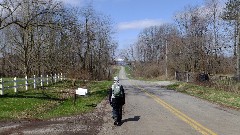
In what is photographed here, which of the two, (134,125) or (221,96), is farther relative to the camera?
(221,96)

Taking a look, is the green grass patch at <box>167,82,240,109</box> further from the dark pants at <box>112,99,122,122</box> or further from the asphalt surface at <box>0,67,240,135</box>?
the dark pants at <box>112,99,122,122</box>

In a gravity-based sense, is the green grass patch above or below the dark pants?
below

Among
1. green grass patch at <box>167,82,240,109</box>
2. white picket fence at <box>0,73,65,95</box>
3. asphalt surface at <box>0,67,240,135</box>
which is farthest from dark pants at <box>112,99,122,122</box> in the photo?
white picket fence at <box>0,73,65,95</box>

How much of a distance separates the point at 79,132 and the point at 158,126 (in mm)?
2696

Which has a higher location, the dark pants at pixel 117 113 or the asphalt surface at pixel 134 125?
the dark pants at pixel 117 113

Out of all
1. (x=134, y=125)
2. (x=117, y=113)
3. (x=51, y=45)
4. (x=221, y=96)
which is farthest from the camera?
(x=51, y=45)

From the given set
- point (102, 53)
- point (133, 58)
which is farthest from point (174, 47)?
point (133, 58)

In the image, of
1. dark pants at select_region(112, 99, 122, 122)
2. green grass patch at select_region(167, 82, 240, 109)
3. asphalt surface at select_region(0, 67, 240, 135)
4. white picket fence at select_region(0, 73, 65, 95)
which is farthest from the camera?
white picket fence at select_region(0, 73, 65, 95)

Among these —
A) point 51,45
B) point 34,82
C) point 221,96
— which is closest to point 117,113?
point 221,96

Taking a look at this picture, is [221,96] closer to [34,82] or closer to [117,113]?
[34,82]

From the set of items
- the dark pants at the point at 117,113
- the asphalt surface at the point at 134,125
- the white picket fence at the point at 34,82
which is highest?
the white picket fence at the point at 34,82

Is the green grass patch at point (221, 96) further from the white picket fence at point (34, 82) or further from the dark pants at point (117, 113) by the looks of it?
the white picket fence at point (34, 82)

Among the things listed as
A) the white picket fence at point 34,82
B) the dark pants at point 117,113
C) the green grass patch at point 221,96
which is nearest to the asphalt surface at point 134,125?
the dark pants at point 117,113

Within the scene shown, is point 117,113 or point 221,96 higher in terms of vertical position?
point 117,113
